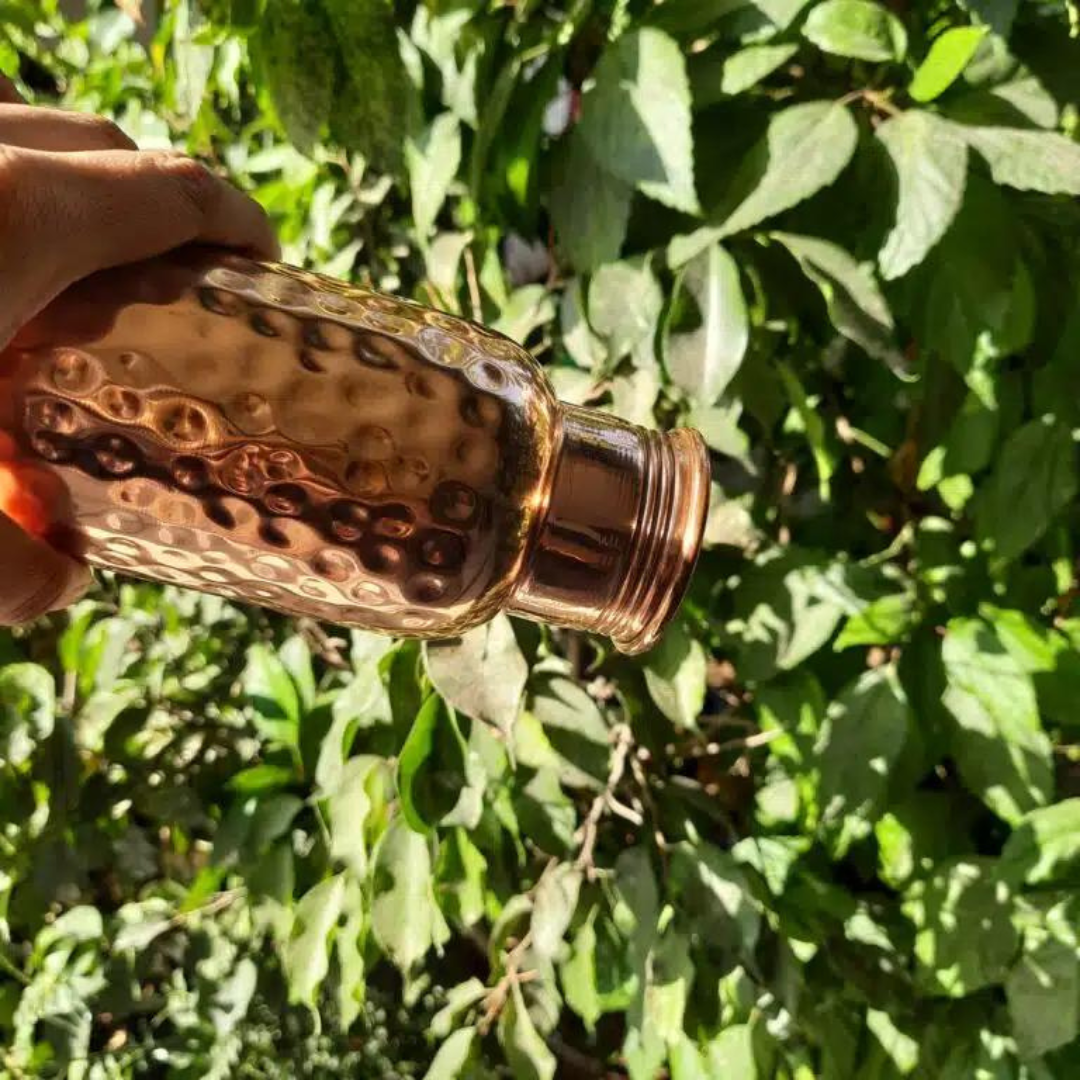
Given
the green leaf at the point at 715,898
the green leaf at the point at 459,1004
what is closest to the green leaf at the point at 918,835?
the green leaf at the point at 715,898

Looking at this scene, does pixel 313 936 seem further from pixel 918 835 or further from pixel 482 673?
pixel 918 835

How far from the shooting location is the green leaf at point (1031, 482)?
20.1 inches

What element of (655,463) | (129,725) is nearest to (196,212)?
(655,463)

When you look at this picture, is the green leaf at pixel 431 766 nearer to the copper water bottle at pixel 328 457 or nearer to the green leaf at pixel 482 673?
the green leaf at pixel 482 673

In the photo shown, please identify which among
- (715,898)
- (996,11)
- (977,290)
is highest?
(996,11)

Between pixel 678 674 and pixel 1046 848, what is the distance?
0.72 ft

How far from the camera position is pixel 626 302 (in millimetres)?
494

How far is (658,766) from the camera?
2.25ft

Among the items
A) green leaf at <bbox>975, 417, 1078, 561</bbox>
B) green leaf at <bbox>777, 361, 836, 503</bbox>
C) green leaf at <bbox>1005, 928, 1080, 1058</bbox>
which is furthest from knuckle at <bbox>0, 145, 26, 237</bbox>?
green leaf at <bbox>1005, 928, 1080, 1058</bbox>

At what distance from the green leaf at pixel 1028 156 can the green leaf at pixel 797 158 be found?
0.05 metres

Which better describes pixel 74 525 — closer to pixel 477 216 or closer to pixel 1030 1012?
pixel 477 216

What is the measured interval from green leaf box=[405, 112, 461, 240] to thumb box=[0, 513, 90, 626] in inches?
11.9

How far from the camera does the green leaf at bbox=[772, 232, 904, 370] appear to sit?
0.43 meters

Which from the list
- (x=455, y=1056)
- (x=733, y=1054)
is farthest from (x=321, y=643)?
(x=733, y=1054)
